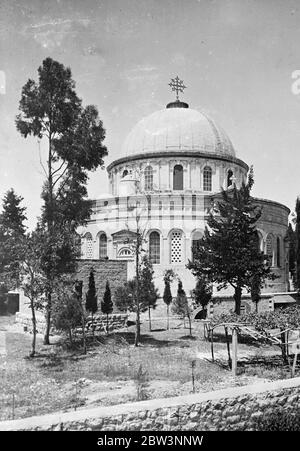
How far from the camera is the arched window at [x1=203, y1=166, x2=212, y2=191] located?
3275cm

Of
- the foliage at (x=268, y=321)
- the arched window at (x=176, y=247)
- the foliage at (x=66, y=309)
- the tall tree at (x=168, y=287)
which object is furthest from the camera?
the arched window at (x=176, y=247)

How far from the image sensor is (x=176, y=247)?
28.9 meters

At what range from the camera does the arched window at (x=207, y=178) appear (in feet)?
107

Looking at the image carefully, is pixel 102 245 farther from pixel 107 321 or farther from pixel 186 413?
pixel 186 413

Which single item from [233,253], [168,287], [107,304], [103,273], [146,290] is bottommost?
[107,304]

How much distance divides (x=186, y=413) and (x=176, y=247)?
2202cm

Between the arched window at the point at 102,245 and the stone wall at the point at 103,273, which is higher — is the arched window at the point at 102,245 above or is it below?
above

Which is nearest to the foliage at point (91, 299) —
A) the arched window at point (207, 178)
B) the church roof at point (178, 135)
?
the arched window at point (207, 178)

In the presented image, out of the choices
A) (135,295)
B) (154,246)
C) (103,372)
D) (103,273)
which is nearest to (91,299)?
(103,273)

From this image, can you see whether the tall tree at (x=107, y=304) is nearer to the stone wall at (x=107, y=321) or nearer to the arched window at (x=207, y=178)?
the stone wall at (x=107, y=321)

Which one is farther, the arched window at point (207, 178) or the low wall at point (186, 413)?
the arched window at point (207, 178)

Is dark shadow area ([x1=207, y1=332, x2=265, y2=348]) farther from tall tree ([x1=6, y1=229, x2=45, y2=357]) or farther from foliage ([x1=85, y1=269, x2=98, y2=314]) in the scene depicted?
tall tree ([x1=6, y1=229, x2=45, y2=357])

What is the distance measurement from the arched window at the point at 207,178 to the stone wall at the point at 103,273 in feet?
32.8
